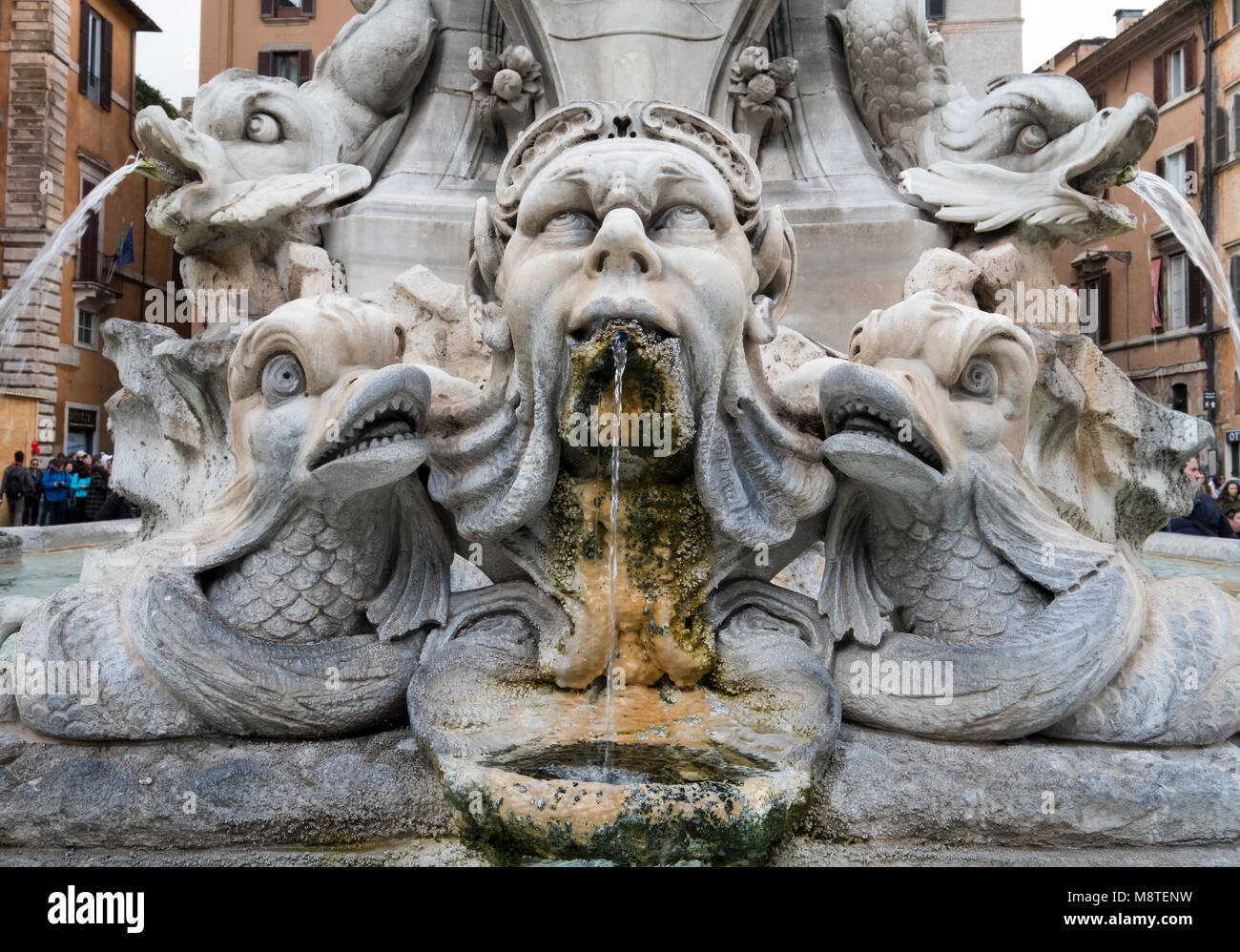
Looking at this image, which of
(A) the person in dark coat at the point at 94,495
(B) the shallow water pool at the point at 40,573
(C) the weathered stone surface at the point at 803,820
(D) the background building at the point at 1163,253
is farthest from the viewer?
(D) the background building at the point at 1163,253

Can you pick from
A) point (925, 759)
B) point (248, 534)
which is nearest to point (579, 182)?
point (248, 534)

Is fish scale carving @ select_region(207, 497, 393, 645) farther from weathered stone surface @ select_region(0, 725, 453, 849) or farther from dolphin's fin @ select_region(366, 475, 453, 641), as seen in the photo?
weathered stone surface @ select_region(0, 725, 453, 849)

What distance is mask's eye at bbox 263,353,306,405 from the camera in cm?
239

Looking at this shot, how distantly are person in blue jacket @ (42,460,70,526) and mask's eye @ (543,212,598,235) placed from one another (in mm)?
10457

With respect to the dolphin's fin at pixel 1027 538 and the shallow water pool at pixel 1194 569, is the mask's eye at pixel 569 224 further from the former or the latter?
the shallow water pool at pixel 1194 569

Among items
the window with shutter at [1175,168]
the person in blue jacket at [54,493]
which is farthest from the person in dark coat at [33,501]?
the window with shutter at [1175,168]

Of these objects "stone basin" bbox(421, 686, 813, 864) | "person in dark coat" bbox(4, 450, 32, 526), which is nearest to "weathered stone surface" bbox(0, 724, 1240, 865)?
"stone basin" bbox(421, 686, 813, 864)

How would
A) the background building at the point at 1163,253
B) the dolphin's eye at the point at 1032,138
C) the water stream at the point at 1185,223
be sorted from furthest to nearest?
the background building at the point at 1163,253 → the water stream at the point at 1185,223 → the dolphin's eye at the point at 1032,138

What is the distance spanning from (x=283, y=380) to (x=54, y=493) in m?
10.1

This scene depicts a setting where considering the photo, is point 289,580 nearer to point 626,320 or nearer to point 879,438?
point 626,320

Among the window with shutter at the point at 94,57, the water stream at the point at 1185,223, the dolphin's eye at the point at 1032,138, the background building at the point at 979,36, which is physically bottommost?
the water stream at the point at 1185,223

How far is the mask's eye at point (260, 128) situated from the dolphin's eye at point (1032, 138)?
10.7ft

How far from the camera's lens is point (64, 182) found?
22594 millimetres

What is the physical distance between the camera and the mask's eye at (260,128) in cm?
457
